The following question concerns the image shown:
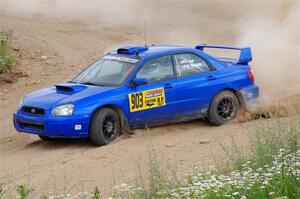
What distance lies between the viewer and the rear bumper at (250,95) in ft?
45.1

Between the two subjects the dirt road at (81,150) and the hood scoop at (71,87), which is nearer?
the dirt road at (81,150)

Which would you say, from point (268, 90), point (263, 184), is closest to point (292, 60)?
point (268, 90)

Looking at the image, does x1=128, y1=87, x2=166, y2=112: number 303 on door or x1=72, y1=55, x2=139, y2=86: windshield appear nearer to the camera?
x1=128, y1=87, x2=166, y2=112: number 303 on door

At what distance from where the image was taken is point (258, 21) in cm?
2039

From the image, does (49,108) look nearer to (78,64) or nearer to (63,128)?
(63,128)

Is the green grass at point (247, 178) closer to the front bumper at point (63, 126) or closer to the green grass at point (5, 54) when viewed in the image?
the front bumper at point (63, 126)

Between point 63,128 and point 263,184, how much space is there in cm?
473

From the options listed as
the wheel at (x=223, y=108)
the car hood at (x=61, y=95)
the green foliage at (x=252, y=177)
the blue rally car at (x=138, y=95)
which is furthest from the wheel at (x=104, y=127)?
the green foliage at (x=252, y=177)

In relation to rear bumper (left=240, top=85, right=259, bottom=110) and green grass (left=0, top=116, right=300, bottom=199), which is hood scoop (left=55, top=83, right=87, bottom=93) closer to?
rear bumper (left=240, top=85, right=259, bottom=110)

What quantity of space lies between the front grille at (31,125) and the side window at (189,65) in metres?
2.48

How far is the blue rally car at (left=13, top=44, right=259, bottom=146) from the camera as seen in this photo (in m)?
12.0

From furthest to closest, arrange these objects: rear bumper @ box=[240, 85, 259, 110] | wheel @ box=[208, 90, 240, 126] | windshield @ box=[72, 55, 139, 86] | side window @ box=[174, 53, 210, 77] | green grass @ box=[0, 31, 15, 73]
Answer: green grass @ box=[0, 31, 15, 73] < rear bumper @ box=[240, 85, 259, 110] < wheel @ box=[208, 90, 240, 126] < side window @ box=[174, 53, 210, 77] < windshield @ box=[72, 55, 139, 86]

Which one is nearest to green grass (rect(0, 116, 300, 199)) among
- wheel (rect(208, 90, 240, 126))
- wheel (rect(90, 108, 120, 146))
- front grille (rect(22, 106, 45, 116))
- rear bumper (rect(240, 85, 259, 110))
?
wheel (rect(90, 108, 120, 146))

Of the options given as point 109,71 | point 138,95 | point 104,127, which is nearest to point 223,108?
point 138,95
